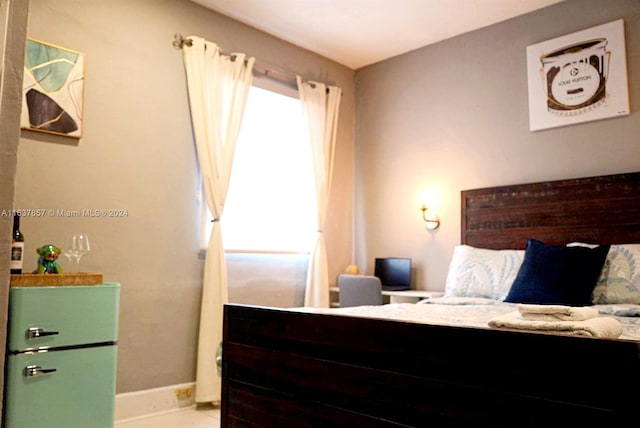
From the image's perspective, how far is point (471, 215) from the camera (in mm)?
3893

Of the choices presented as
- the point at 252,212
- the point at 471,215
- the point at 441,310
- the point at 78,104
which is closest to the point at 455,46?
the point at 471,215

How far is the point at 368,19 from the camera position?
12.6 feet

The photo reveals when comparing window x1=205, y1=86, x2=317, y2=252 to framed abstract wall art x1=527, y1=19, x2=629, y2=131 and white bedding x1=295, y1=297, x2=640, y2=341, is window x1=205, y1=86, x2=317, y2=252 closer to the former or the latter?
white bedding x1=295, y1=297, x2=640, y2=341

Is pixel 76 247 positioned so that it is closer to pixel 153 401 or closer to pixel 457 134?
pixel 153 401

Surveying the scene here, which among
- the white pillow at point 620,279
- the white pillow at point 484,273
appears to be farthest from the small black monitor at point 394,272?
the white pillow at point 620,279

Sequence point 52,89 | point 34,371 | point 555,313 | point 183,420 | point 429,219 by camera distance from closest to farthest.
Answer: point 555,313, point 34,371, point 52,89, point 183,420, point 429,219

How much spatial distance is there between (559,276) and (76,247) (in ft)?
8.62

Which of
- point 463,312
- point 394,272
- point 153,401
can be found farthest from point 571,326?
point 394,272

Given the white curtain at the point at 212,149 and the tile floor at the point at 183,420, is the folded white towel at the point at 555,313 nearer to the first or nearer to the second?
the tile floor at the point at 183,420

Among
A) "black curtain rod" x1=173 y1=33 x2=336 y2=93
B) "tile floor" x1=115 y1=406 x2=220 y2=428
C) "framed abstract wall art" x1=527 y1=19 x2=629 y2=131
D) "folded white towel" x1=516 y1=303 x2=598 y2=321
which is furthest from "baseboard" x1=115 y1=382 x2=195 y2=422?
"framed abstract wall art" x1=527 y1=19 x2=629 y2=131

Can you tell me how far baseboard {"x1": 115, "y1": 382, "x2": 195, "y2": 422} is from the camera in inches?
121

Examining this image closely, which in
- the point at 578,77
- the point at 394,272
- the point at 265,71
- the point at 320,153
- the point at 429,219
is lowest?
the point at 394,272

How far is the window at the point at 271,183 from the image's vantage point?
149 inches

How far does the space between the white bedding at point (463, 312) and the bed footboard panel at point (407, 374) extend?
174 millimetres
